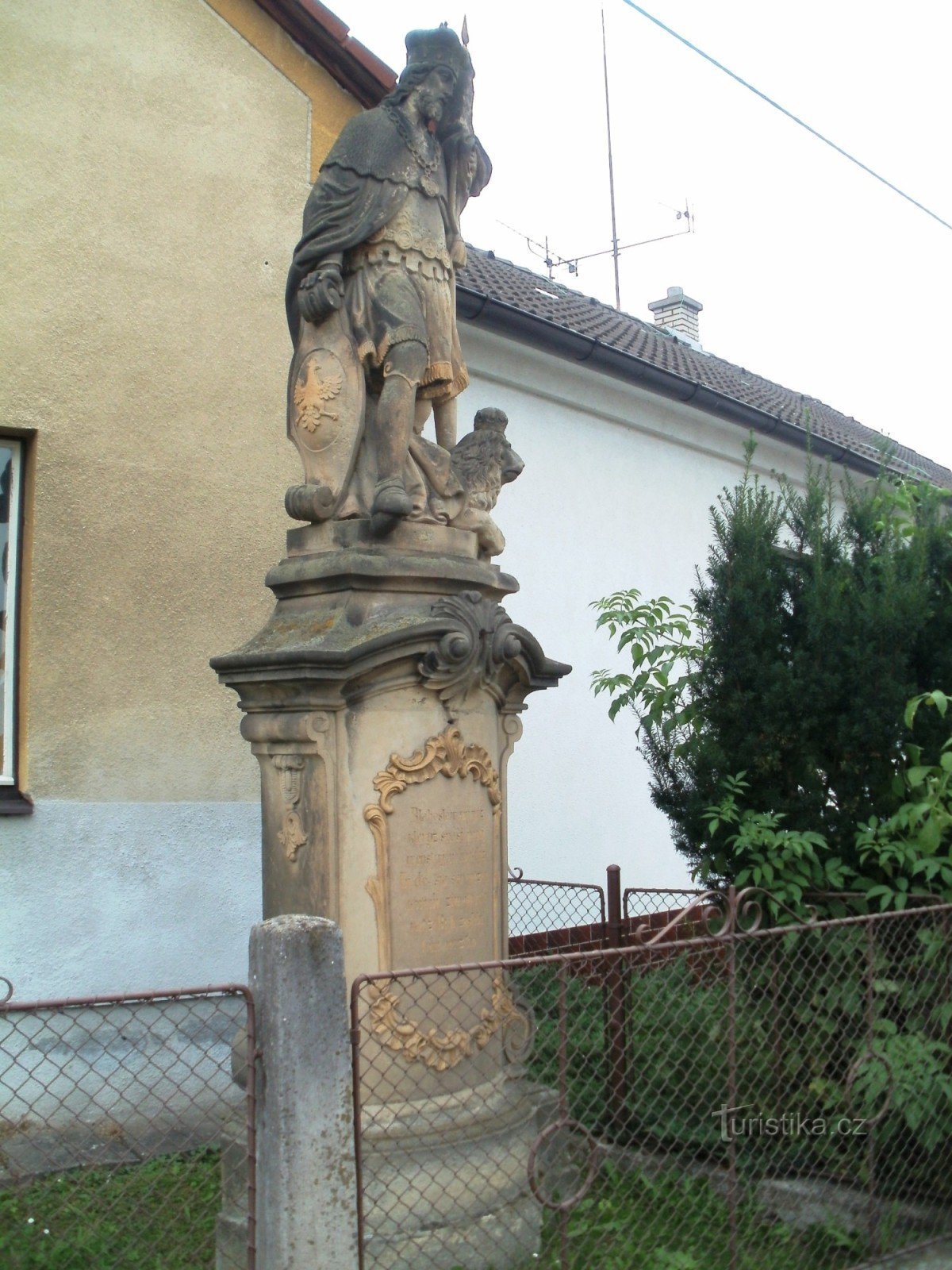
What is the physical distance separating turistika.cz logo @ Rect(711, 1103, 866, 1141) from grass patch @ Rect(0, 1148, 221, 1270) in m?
1.77

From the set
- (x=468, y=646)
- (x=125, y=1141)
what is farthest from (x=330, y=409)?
(x=125, y=1141)

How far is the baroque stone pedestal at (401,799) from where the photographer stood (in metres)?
4.07

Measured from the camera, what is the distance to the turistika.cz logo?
4.38 metres

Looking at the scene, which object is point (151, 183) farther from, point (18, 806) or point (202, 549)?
point (18, 806)

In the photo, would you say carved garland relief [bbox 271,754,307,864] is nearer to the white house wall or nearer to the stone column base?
the stone column base

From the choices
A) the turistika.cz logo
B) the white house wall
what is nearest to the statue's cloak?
the turistika.cz logo

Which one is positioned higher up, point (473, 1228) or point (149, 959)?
point (149, 959)

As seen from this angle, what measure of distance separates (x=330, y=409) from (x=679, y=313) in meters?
13.7

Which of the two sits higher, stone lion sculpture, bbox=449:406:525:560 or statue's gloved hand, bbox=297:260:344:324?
statue's gloved hand, bbox=297:260:344:324

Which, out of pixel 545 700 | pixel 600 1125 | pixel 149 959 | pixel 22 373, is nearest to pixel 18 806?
pixel 149 959

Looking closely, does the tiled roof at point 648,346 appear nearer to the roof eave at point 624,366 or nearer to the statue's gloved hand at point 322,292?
the roof eave at point 624,366

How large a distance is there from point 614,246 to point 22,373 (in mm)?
17597

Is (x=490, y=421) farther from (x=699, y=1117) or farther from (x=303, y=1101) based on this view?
(x=303, y=1101)

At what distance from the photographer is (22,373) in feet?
19.4
